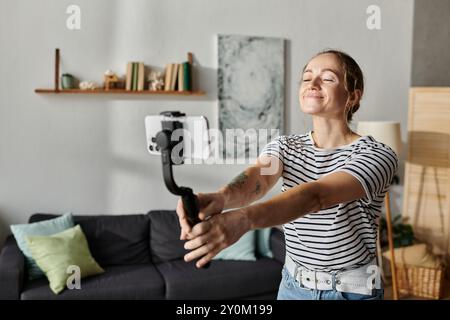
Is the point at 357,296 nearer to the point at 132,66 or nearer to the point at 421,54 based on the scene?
the point at 132,66

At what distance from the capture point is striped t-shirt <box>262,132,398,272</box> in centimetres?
93

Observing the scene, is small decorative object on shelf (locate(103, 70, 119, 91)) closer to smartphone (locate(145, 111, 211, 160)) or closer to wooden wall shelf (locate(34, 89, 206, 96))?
wooden wall shelf (locate(34, 89, 206, 96))

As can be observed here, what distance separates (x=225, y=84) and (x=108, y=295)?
1394mm

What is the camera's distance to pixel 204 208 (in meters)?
0.70

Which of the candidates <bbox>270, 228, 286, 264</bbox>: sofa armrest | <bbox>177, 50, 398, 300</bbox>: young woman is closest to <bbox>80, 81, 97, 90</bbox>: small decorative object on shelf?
<bbox>270, 228, 286, 264</bbox>: sofa armrest

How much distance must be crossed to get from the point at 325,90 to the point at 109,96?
2.14m

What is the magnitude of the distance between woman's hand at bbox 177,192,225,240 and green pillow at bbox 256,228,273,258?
2.09 metres

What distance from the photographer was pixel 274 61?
10.1 feet

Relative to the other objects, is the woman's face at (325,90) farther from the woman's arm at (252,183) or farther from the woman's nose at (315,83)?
the woman's arm at (252,183)

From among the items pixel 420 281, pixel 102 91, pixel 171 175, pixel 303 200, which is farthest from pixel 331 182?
pixel 420 281

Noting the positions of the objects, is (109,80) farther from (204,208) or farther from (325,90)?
(204,208)

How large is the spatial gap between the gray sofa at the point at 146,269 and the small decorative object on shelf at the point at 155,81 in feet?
2.33

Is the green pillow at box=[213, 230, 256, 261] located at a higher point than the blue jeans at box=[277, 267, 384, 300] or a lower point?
lower

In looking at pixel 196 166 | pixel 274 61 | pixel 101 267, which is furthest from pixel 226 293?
pixel 274 61
